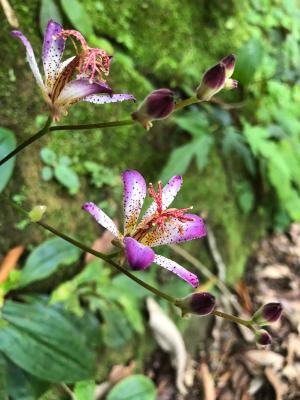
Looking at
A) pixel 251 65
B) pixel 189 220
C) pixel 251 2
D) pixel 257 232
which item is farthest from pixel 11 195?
pixel 251 2

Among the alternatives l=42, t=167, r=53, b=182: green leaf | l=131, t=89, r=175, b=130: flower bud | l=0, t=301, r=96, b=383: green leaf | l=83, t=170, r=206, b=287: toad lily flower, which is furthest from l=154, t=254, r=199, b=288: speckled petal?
l=42, t=167, r=53, b=182: green leaf

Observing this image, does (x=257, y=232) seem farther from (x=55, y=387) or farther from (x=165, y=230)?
(x=165, y=230)

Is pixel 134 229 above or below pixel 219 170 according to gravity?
above

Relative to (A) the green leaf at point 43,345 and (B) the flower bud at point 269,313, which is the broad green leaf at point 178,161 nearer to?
(A) the green leaf at point 43,345

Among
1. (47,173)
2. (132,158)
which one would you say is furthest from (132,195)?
(132,158)

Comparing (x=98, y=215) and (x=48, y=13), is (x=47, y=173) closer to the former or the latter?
(x=48, y=13)

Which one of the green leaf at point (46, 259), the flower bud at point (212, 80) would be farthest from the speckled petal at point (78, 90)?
the green leaf at point (46, 259)
